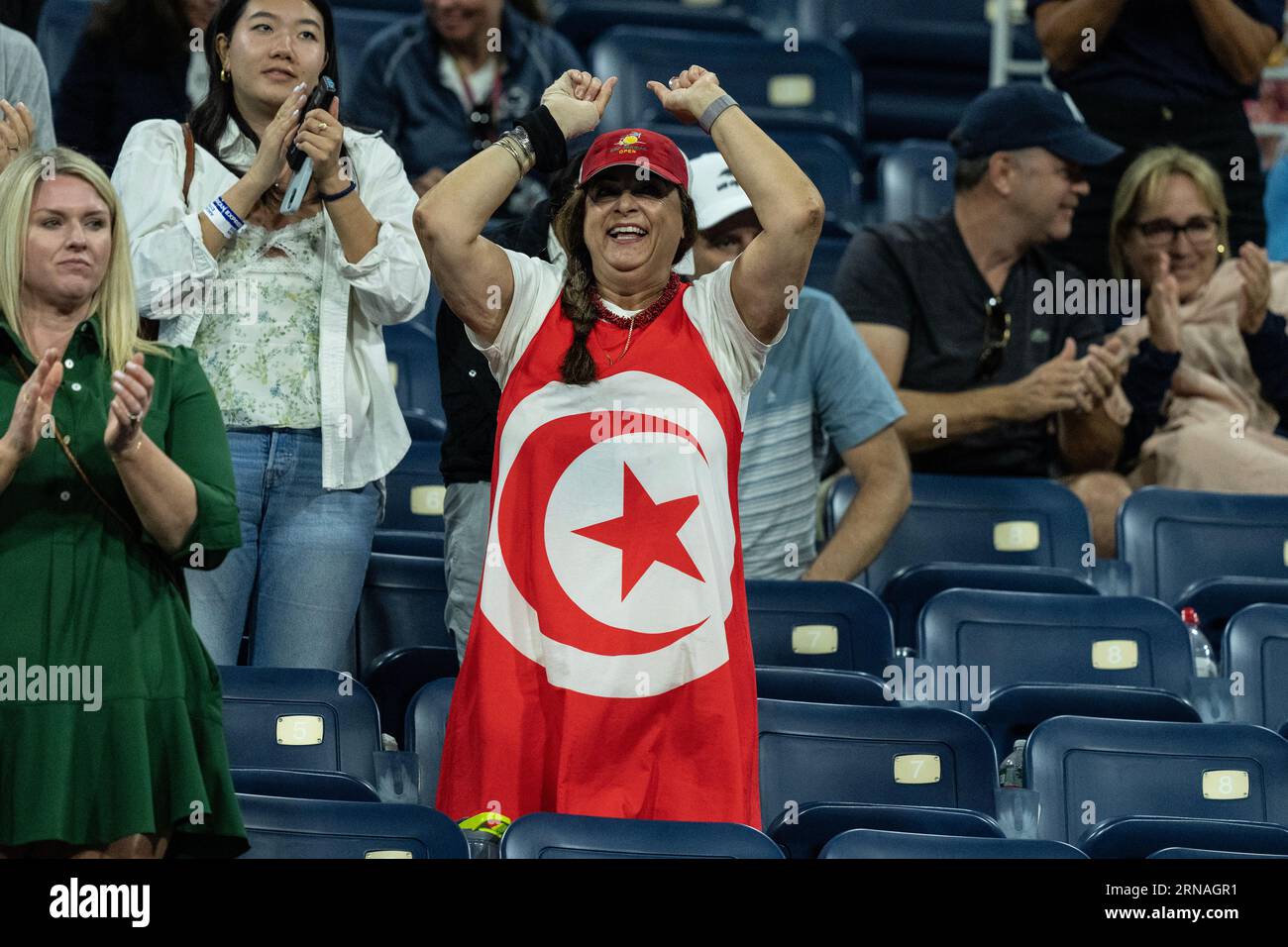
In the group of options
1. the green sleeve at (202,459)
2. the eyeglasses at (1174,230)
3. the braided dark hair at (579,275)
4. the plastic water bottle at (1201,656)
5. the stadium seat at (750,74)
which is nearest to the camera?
the green sleeve at (202,459)

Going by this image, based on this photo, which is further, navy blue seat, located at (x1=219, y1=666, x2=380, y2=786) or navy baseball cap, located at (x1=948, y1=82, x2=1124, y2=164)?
navy baseball cap, located at (x1=948, y1=82, x2=1124, y2=164)

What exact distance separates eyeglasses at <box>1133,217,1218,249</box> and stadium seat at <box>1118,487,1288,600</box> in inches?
31.3

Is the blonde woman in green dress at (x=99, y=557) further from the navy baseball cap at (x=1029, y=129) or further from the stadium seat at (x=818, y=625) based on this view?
the navy baseball cap at (x=1029, y=129)

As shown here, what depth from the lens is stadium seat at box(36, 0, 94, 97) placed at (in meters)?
5.92

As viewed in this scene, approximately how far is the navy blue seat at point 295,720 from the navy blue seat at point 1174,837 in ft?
3.97

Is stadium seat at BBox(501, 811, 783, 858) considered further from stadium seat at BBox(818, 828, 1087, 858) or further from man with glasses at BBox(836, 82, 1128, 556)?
man with glasses at BBox(836, 82, 1128, 556)

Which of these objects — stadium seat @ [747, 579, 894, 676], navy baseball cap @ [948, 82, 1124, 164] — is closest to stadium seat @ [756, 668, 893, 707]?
stadium seat @ [747, 579, 894, 676]

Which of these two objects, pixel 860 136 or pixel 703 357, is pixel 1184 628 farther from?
pixel 860 136

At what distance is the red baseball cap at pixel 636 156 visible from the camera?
3334 millimetres

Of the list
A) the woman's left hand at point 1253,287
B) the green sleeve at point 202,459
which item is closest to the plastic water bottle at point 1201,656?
the woman's left hand at point 1253,287

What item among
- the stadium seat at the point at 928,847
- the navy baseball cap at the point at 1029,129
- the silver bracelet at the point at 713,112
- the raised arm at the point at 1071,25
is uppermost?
the raised arm at the point at 1071,25

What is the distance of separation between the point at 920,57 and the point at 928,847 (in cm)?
499

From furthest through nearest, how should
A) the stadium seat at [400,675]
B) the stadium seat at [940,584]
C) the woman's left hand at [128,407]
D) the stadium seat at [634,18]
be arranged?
the stadium seat at [634,18]
the stadium seat at [940,584]
the stadium seat at [400,675]
the woman's left hand at [128,407]
